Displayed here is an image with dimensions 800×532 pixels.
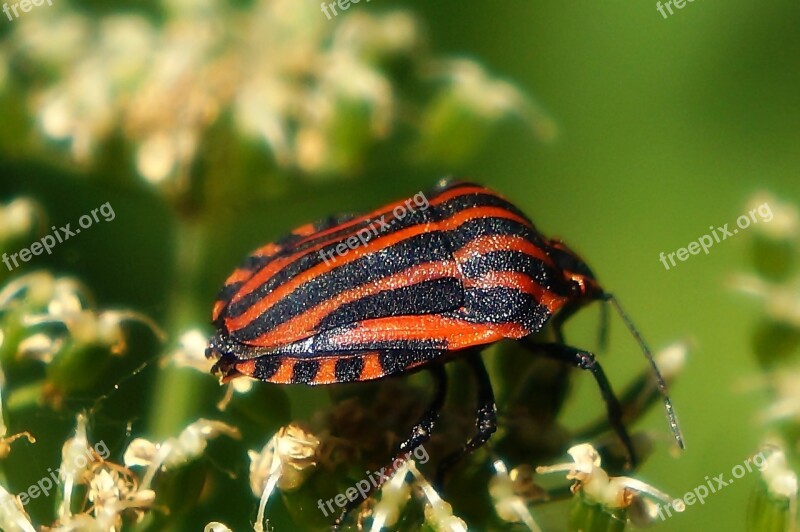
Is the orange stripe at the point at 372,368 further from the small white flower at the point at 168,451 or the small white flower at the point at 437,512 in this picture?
the small white flower at the point at 168,451

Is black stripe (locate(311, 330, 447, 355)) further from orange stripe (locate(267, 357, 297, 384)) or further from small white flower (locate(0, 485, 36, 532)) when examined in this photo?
small white flower (locate(0, 485, 36, 532))

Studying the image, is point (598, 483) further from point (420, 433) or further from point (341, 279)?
point (341, 279)

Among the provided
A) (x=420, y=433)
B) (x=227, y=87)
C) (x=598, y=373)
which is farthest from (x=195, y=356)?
(x=598, y=373)

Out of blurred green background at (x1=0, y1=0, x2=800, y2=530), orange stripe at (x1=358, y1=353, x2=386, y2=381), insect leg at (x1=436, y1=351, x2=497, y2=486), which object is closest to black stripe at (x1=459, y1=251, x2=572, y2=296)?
insect leg at (x1=436, y1=351, x2=497, y2=486)

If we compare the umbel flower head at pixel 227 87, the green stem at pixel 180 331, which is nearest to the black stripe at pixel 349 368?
the green stem at pixel 180 331

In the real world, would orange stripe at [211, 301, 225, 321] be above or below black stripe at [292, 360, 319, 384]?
above

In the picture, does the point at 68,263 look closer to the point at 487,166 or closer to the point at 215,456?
the point at 215,456
